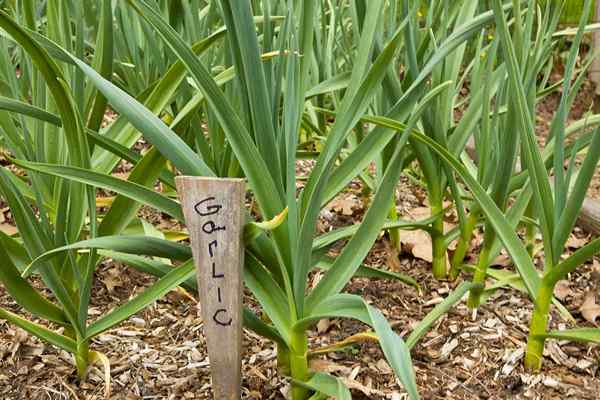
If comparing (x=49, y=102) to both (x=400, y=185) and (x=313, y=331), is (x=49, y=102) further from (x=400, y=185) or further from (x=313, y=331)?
(x=400, y=185)

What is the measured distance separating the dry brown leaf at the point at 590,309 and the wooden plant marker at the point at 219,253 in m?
0.74

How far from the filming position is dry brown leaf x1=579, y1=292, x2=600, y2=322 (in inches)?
50.5

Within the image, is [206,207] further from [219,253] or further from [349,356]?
[349,356]

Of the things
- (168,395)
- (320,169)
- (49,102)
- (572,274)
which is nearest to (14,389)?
(168,395)

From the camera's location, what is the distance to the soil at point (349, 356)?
3.47 ft

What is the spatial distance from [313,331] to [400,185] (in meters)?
0.89

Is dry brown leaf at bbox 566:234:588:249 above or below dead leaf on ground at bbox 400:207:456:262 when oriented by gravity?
below

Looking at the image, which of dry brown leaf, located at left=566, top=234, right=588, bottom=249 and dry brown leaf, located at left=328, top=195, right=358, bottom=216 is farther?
dry brown leaf, located at left=328, top=195, right=358, bottom=216

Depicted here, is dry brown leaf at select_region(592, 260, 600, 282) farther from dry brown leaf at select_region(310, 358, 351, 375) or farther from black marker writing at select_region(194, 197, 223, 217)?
black marker writing at select_region(194, 197, 223, 217)

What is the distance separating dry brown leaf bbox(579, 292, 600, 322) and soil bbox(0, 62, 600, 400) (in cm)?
1

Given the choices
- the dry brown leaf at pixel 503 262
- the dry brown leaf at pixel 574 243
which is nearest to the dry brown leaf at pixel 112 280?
the dry brown leaf at pixel 503 262

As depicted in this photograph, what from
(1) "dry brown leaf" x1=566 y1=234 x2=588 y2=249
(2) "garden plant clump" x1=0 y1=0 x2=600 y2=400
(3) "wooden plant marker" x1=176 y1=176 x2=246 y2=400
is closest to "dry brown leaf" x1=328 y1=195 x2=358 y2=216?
(2) "garden plant clump" x1=0 y1=0 x2=600 y2=400

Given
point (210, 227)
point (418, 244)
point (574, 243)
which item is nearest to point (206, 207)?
point (210, 227)

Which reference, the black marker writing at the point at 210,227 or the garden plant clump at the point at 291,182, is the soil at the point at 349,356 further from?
the black marker writing at the point at 210,227
